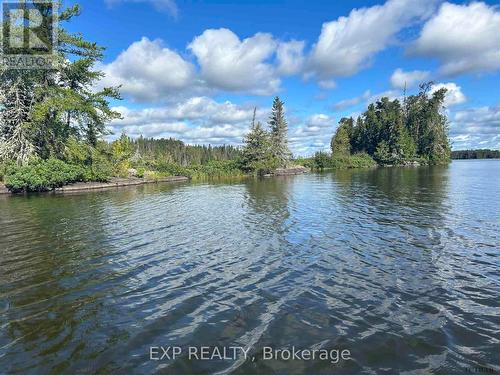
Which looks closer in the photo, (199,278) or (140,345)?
(140,345)

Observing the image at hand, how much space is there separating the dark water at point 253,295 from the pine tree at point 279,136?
5626cm

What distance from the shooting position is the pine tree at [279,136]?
7143 cm

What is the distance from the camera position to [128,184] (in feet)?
145

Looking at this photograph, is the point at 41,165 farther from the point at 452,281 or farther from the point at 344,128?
the point at 344,128

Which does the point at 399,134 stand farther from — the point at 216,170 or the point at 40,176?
the point at 40,176

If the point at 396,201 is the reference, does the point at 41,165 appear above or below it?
above

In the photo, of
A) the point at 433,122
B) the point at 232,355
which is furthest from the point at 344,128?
the point at 232,355

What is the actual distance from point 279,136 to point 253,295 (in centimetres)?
6786

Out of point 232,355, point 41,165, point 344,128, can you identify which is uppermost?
point 344,128

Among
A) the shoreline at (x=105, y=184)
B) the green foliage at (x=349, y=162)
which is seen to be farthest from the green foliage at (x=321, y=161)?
the shoreline at (x=105, y=184)

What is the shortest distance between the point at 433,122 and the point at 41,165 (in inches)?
4283

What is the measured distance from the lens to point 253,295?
7.51 metres

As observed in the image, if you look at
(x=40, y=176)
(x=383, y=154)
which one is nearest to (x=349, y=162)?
(x=383, y=154)

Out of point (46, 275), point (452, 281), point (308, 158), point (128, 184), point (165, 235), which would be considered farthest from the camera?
point (308, 158)
